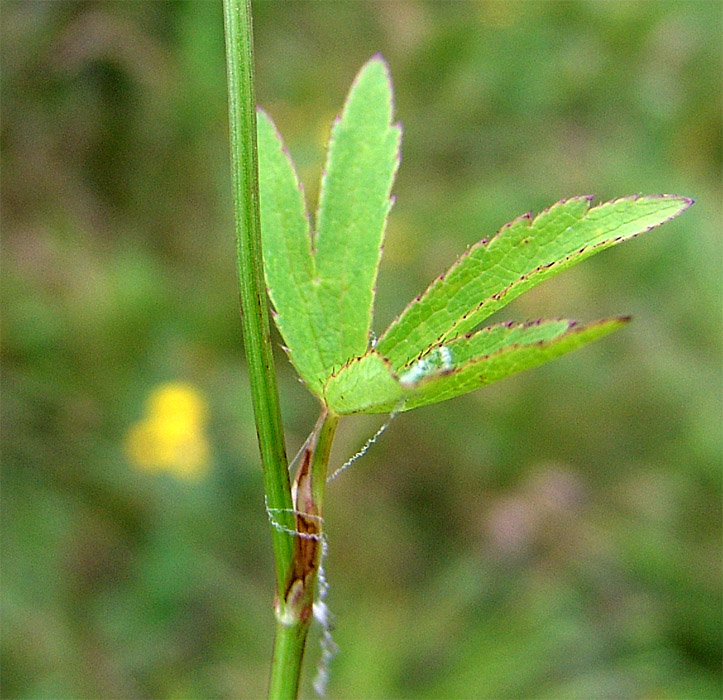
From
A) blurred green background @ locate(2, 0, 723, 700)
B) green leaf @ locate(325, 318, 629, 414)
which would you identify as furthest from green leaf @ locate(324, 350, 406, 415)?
blurred green background @ locate(2, 0, 723, 700)

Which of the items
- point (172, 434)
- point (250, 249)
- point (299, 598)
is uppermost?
point (172, 434)

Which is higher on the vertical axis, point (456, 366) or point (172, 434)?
point (172, 434)

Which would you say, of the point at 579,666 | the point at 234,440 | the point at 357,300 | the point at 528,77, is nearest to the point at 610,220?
the point at 357,300

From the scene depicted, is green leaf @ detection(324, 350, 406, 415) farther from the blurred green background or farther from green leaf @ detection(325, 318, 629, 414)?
the blurred green background

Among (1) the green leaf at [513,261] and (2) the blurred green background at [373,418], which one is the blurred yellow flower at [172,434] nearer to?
(2) the blurred green background at [373,418]

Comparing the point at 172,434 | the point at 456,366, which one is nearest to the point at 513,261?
the point at 456,366

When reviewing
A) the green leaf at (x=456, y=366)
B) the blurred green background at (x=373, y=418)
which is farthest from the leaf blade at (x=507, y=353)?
the blurred green background at (x=373, y=418)

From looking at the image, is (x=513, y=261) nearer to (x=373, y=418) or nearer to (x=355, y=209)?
(x=355, y=209)
